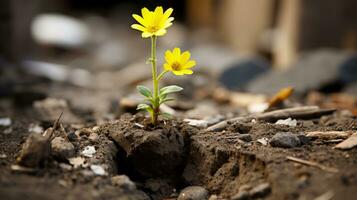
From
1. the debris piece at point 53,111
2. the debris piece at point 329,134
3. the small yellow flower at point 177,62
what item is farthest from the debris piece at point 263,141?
the debris piece at point 53,111

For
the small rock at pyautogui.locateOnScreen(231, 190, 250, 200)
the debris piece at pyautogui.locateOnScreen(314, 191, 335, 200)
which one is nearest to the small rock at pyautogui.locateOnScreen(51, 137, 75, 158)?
the small rock at pyautogui.locateOnScreen(231, 190, 250, 200)

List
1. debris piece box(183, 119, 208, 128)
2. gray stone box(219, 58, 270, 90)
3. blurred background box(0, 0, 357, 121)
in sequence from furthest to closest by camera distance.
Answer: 1. gray stone box(219, 58, 270, 90)
2. blurred background box(0, 0, 357, 121)
3. debris piece box(183, 119, 208, 128)

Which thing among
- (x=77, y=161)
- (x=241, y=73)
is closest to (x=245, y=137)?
(x=77, y=161)

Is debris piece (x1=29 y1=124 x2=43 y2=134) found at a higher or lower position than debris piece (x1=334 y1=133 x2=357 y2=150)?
higher

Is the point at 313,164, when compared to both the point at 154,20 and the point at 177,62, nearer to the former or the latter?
the point at 177,62

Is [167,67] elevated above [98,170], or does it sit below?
above

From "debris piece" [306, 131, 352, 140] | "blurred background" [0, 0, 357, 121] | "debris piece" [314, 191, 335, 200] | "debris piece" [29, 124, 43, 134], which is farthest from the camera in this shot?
"blurred background" [0, 0, 357, 121]

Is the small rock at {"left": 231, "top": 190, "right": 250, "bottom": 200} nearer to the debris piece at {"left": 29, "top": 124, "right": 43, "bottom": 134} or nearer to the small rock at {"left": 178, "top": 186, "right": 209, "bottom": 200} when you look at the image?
the small rock at {"left": 178, "top": 186, "right": 209, "bottom": 200}
